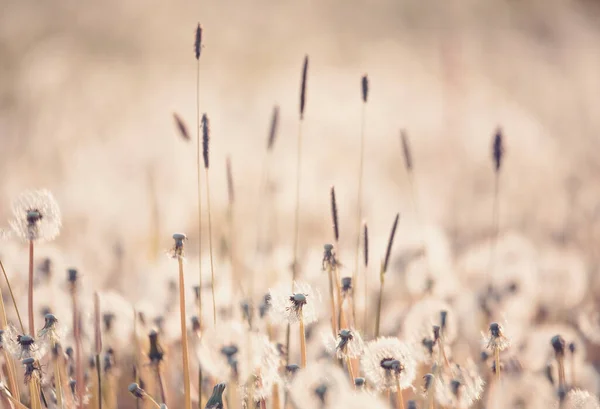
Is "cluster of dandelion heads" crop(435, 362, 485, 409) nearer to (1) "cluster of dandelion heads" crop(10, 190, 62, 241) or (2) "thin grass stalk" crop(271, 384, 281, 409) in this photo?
(2) "thin grass stalk" crop(271, 384, 281, 409)

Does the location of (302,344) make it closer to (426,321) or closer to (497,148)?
(426,321)

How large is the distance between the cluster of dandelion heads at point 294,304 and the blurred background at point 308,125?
0.82 meters

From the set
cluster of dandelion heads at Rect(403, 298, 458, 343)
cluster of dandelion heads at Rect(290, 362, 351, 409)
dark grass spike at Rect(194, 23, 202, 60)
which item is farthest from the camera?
cluster of dandelion heads at Rect(403, 298, 458, 343)

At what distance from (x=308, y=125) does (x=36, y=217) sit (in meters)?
7.79

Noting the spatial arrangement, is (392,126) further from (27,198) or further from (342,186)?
(27,198)

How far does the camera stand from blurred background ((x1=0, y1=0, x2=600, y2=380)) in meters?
4.44

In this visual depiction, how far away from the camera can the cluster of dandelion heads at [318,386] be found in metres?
1.22

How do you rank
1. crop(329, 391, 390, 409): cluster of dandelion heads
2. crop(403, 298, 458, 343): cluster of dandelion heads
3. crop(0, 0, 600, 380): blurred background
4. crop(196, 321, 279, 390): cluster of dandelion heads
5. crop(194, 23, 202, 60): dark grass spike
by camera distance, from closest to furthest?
crop(329, 391, 390, 409): cluster of dandelion heads
crop(196, 321, 279, 390): cluster of dandelion heads
crop(194, 23, 202, 60): dark grass spike
crop(403, 298, 458, 343): cluster of dandelion heads
crop(0, 0, 600, 380): blurred background

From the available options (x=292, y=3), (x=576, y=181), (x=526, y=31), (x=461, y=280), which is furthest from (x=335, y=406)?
(x=292, y=3)

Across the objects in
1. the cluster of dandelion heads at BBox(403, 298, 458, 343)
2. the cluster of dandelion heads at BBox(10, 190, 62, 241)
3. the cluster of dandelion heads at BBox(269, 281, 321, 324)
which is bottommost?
the cluster of dandelion heads at BBox(403, 298, 458, 343)

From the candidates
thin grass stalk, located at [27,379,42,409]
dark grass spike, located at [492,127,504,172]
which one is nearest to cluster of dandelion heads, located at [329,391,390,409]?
thin grass stalk, located at [27,379,42,409]

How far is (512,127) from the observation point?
747 centimetres

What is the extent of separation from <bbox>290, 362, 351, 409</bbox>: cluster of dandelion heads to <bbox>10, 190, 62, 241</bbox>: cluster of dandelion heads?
77cm

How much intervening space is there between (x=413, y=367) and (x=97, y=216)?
3.58 meters
